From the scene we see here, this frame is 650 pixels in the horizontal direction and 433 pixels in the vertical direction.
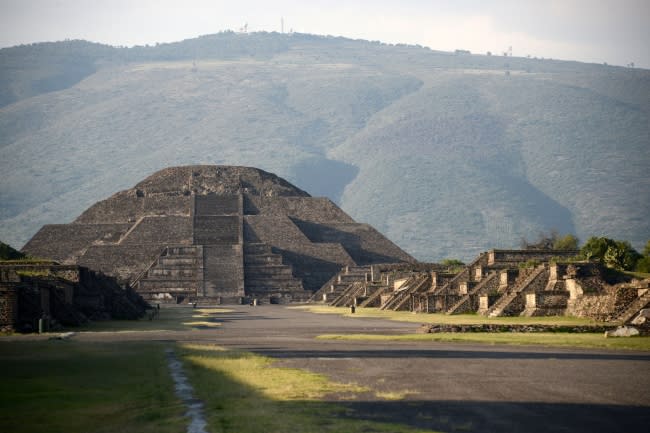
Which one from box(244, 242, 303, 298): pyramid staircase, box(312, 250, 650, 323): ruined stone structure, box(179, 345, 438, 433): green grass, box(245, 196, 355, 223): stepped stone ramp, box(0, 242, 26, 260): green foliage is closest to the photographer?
box(179, 345, 438, 433): green grass

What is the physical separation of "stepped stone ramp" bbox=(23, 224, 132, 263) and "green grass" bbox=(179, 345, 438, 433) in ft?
272

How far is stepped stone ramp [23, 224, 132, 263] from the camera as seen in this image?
10684cm

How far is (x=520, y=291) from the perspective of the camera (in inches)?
1925

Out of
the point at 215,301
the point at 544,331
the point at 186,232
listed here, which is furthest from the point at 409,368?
the point at 186,232

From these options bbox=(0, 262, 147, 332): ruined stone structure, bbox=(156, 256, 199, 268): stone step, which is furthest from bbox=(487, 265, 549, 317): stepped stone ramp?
bbox=(156, 256, 199, 268): stone step

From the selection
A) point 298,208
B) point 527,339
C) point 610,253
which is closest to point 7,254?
point 610,253

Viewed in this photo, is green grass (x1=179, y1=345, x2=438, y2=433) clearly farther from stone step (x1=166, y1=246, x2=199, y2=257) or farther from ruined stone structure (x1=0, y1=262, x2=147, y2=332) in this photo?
stone step (x1=166, y1=246, x2=199, y2=257)

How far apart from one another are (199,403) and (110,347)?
13617mm

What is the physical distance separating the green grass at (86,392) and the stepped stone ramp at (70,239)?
7868cm

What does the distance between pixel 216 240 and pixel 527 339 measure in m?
75.5

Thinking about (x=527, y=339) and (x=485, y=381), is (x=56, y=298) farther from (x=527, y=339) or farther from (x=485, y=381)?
(x=485, y=381)

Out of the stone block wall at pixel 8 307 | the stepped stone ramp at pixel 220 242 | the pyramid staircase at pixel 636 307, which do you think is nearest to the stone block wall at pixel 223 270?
the stepped stone ramp at pixel 220 242

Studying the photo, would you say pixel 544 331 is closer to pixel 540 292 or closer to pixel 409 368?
pixel 540 292

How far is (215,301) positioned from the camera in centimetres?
9400
